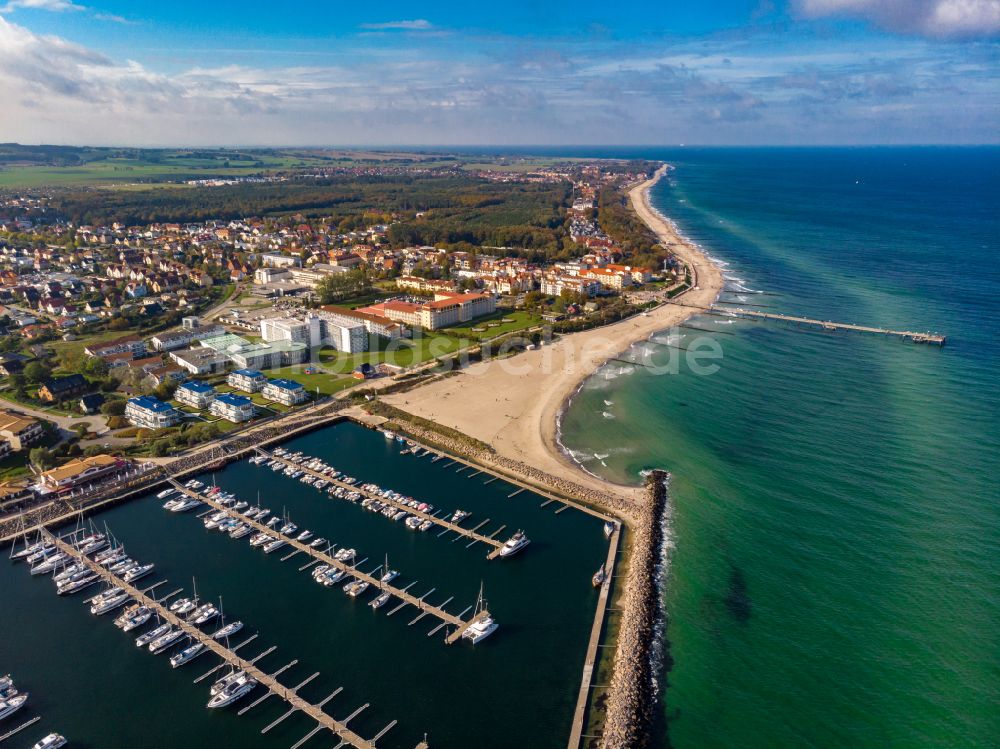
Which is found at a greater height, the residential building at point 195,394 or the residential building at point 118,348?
the residential building at point 118,348

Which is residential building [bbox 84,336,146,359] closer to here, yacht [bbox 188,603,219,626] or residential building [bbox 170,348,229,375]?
residential building [bbox 170,348,229,375]

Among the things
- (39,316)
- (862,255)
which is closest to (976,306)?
(862,255)

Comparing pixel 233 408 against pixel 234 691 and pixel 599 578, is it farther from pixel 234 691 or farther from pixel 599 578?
pixel 599 578

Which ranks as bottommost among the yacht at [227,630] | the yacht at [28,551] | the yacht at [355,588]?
the yacht at [227,630]

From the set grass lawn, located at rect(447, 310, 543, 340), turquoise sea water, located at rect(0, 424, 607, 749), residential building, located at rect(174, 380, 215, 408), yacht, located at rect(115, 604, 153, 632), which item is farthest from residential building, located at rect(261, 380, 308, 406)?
yacht, located at rect(115, 604, 153, 632)

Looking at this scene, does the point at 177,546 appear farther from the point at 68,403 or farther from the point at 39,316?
the point at 39,316

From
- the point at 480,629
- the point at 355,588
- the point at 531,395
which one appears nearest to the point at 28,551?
the point at 355,588

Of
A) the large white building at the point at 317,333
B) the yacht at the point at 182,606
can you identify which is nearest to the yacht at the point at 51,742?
the yacht at the point at 182,606

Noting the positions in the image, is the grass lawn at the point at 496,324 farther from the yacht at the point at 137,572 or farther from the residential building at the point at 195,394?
the yacht at the point at 137,572
